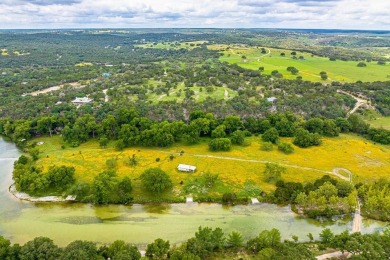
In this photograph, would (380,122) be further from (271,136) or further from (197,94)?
(197,94)

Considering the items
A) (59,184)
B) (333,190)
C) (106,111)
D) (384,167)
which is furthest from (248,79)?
(59,184)

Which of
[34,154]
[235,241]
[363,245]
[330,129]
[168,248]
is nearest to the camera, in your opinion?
[363,245]

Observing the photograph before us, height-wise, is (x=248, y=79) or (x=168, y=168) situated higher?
(x=248, y=79)

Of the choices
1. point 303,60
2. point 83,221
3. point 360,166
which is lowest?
point 83,221

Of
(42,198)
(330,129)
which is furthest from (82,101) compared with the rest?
(330,129)

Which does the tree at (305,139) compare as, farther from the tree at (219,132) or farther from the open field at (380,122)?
the open field at (380,122)

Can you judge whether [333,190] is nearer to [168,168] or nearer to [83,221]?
[168,168]
